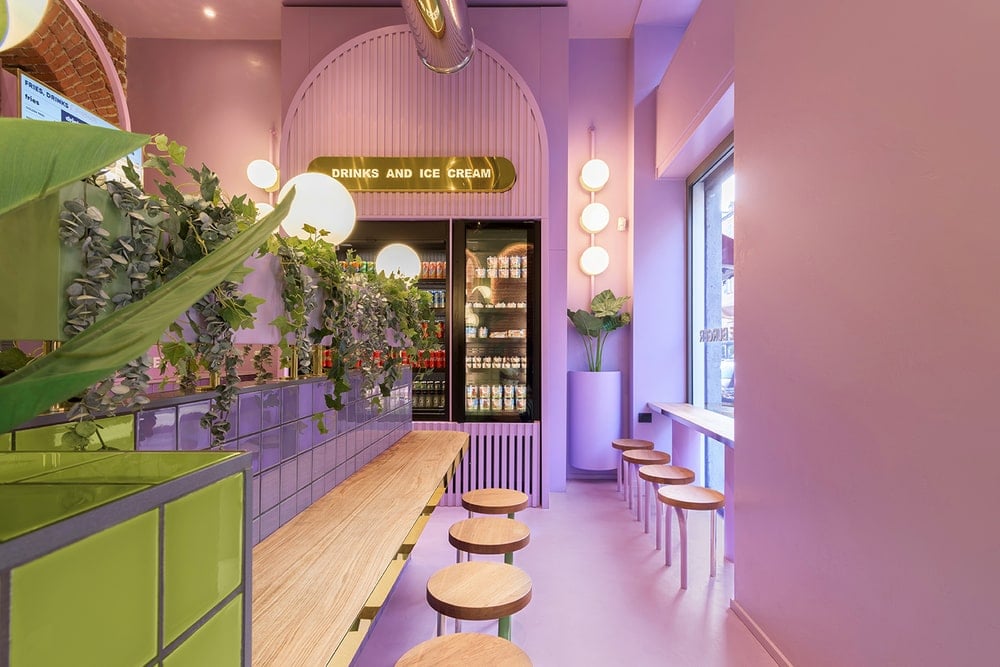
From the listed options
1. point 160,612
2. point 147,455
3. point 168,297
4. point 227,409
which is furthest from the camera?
point 227,409

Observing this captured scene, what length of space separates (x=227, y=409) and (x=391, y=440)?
164 cm

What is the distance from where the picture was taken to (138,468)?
53 cm

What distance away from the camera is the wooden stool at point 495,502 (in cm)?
248

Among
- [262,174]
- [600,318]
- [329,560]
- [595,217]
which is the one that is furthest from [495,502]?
[262,174]

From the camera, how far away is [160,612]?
464 mm

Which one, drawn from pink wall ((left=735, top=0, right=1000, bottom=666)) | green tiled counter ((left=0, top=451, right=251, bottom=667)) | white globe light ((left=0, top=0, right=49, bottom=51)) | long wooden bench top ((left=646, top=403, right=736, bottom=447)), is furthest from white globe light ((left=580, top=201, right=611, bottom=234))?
green tiled counter ((left=0, top=451, right=251, bottom=667))

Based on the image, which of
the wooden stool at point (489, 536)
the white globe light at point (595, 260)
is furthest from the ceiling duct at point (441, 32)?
the wooden stool at point (489, 536)

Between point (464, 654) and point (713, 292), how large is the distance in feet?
12.8

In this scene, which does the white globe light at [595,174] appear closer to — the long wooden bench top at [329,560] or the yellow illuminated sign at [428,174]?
the yellow illuminated sign at [428,174]

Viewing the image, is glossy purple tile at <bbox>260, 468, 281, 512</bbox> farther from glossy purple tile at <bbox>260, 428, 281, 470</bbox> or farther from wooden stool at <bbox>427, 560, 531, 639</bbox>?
wooden stool at <bbox>427, 560, 531, 639</bbox>

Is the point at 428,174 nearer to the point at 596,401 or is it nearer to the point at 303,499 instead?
the point at 596,401

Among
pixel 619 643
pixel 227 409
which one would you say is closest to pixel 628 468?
pixel 619 643

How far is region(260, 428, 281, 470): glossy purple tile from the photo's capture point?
1.41 m

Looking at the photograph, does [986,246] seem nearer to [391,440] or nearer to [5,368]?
[5,368]
